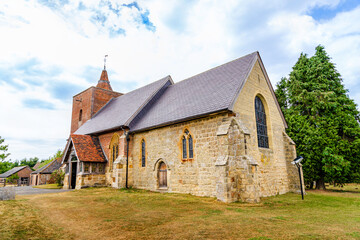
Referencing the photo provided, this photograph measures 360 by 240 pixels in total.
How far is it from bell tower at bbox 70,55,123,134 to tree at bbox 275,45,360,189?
21699mm

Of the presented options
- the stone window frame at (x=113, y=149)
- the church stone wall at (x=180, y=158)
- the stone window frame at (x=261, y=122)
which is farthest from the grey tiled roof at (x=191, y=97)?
the stone window frame at (x=261, y=122)

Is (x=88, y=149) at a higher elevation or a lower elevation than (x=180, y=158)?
higher

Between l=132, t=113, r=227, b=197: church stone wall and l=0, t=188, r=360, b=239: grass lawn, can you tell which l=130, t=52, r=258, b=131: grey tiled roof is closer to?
l=132, t=113, r=227, b=197: church stone wall

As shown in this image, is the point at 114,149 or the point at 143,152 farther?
the point at 114,149

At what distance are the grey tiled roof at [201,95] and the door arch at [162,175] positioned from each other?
9.67 feet

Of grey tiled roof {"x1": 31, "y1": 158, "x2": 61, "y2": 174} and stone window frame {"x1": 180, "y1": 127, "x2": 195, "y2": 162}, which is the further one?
grey tiled roof {"x1": 31, "y1": 158, "x2": 61, "y2": 174}

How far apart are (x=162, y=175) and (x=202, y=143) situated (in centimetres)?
431

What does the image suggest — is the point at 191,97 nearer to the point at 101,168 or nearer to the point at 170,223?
the point at 170,223

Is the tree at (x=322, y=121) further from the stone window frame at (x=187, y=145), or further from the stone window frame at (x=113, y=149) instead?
the stone window frame at (x=113, y=149)

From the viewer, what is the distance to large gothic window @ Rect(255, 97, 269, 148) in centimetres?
1430

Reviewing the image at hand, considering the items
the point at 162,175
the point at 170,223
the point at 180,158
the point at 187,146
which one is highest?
the point at 187,146

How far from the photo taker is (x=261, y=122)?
48.7 feet

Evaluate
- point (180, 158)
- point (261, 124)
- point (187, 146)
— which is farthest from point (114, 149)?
point (261, 124)

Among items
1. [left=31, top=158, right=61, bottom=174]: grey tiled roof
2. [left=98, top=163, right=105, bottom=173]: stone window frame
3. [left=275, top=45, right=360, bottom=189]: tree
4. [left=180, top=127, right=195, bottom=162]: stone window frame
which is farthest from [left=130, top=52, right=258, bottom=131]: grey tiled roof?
[left=31, top=158, right=61, bottom=174]: grey tiled roof
